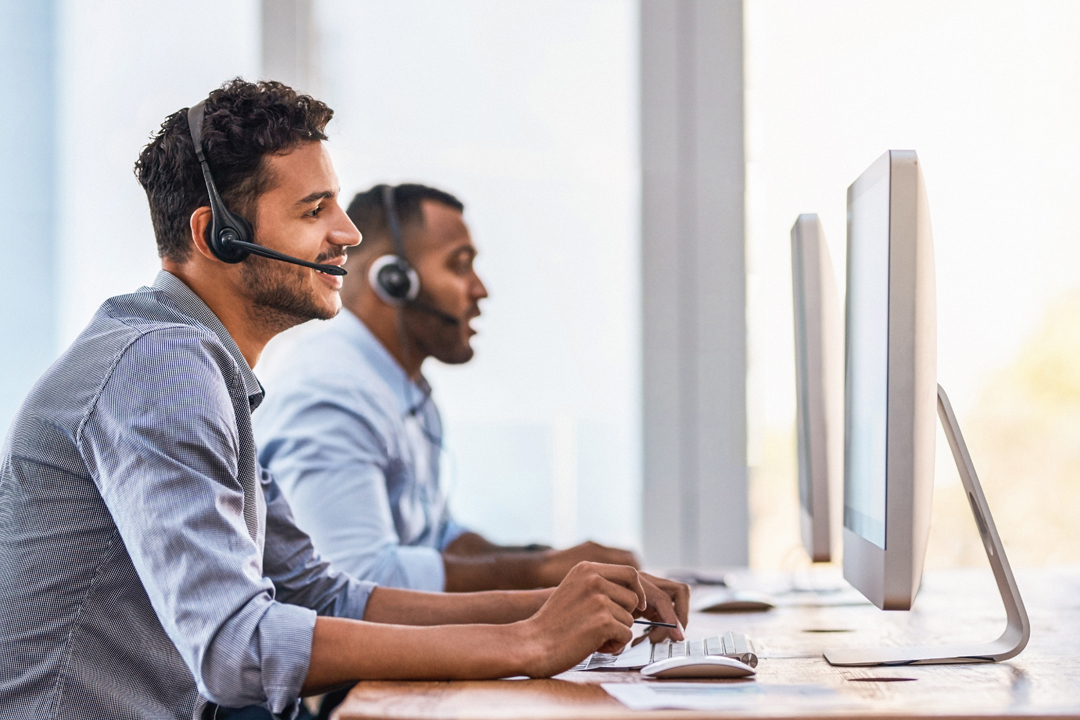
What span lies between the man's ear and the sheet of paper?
2.17 ft

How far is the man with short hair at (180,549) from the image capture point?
78cm

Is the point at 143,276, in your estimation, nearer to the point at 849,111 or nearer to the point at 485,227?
the point at 485,227

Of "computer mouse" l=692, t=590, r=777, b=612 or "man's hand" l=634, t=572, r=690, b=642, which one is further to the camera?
"computer mouse" l=692, t=590, r=777, b=612

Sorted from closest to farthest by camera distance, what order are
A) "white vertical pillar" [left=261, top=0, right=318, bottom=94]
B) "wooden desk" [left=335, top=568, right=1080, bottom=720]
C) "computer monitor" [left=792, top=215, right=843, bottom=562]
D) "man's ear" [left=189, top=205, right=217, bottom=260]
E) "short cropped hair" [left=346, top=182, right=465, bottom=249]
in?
"wooden desk" [left=335, top=568, right=1080, bottom=720] < "man's ear" [left=189, top=205, right=217, bottom=260] < "computer monitor" [left=792, top=215, right=843, bottom=562] < "short cropped hair" [left=346, top=182, right=465, bottom=249] < "white vertical pillar" [left=261, top=0, right=318, bottom=94]

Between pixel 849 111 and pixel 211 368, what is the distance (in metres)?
2.07

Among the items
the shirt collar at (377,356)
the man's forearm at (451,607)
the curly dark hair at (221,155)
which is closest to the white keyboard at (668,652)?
the man's forearm at (451,607)

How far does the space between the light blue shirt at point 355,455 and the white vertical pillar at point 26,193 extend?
0.91m

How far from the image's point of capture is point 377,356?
1.88 meters

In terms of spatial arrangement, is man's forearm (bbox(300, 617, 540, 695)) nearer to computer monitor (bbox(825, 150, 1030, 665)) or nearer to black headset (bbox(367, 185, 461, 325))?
computer monitor (bbox(825, 150, 1030, 665))

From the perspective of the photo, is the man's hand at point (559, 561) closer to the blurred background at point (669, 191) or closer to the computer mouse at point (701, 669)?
the computer mouse at point (701, 669)

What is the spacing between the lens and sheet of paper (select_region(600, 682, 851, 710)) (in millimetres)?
724

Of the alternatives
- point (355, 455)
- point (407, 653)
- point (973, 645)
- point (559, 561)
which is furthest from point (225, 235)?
point (973, 645)

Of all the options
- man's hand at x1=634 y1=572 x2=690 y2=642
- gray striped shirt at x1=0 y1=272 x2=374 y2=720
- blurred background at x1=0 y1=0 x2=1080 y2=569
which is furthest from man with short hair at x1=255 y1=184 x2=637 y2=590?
gray striped shirt at x1=0 y1=272 x2=374 y2=720

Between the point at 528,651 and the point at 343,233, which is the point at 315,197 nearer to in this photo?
the point at 343,233
